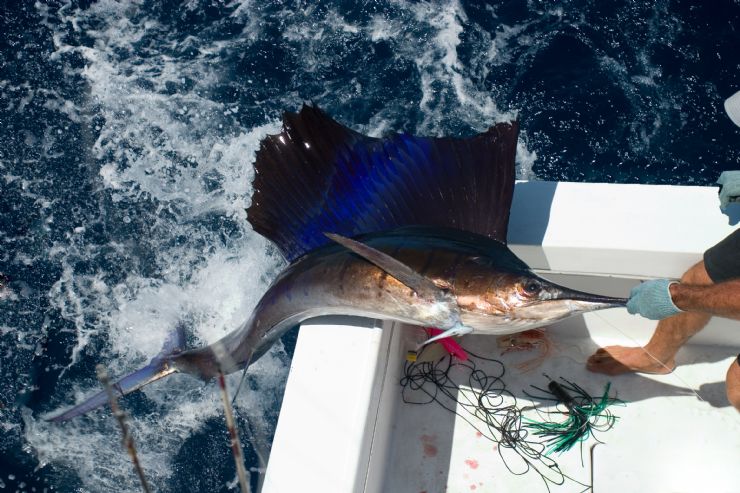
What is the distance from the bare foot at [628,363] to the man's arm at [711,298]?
19.7 inches

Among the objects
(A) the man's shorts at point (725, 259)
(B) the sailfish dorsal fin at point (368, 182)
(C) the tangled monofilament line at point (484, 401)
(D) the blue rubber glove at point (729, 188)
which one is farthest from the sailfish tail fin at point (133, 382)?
(D) the blue rubber glove at point (729, 188)

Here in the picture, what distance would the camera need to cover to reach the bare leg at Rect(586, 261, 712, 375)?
7.88 ft

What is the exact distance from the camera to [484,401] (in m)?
2.48

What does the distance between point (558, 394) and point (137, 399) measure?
204cm

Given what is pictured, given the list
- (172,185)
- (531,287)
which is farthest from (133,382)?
(172,185)

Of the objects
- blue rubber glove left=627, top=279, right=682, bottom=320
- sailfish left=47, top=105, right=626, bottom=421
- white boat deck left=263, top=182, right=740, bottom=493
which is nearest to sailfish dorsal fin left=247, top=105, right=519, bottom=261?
sailfish left=47, top=105, right=626, bottom=421

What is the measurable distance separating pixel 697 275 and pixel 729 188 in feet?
0.99

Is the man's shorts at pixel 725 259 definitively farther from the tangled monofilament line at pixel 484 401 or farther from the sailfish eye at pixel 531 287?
the tangled monofilament line at pixel 484 401

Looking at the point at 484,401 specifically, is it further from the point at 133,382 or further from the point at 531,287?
the point at 133,382

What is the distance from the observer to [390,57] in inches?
175

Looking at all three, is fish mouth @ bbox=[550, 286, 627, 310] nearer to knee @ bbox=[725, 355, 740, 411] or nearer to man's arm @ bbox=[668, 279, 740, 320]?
man's arm @ bbox=[668, 279, 740, 320]

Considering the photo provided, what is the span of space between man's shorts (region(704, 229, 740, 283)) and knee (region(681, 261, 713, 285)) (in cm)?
4

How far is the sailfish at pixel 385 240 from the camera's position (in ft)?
6.34

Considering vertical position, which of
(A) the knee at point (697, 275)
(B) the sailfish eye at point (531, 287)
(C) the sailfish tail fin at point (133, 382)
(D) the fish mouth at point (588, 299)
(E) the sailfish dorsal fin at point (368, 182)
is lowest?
(C) the sailfish tail fin at point (133, 382)
